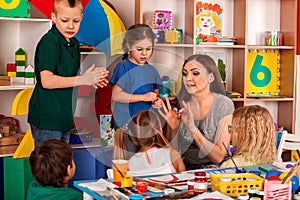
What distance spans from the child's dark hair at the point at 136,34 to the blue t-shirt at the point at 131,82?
131 millimetres

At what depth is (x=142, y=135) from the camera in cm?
270

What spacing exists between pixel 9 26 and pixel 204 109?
1.36m

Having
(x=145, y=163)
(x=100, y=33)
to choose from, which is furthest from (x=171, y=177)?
(x=100, y=33)

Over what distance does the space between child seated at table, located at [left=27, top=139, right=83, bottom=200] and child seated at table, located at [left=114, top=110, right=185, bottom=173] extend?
0.43 metres

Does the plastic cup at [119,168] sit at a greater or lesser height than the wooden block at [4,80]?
lesser

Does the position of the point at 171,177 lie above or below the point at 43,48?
below

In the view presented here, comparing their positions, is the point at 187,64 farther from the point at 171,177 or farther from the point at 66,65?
the point at 171,177

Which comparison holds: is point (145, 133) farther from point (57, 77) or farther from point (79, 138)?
point (79, 138)

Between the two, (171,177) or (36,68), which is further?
(36,68)

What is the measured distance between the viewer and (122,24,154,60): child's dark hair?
11.2 ft

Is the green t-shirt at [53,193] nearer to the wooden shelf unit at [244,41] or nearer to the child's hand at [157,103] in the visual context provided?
the child's hand at [157,103]

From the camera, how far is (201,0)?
4.26 metres

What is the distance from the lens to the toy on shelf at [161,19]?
386 cm

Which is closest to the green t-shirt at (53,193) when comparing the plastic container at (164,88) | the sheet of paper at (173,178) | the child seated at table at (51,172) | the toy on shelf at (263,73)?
the child seated at table at (51,172)
